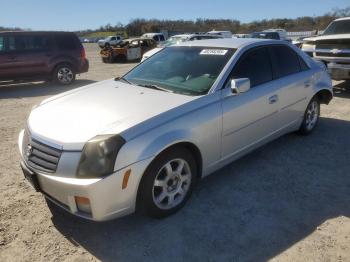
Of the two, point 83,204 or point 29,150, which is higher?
point 29,150

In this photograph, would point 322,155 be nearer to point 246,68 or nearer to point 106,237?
point 246,68

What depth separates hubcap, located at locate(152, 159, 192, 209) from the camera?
132 inches

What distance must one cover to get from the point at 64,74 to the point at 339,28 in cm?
870

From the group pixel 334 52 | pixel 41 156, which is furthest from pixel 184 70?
pixel 334 52

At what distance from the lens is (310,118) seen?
567 cm

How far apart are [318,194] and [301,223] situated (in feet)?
2.22

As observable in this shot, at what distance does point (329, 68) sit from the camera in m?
8.50

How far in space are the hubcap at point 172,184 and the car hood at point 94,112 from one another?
0.55 m

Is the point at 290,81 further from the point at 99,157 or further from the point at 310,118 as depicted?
the point at 99,157

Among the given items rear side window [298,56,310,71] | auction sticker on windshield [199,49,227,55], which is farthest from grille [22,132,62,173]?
rear side window [298,56,310,71]

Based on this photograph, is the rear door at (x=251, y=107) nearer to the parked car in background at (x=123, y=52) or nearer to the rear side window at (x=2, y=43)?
the rear side window at (x=2, y=43)

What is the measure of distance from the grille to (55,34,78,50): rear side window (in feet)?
30.7

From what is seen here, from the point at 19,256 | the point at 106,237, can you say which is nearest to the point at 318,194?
the point at 106,237

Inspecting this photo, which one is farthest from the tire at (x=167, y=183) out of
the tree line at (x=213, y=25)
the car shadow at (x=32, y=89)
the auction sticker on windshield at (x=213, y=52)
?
the tree line at (x=213, y=25)
